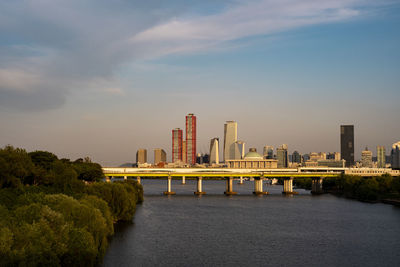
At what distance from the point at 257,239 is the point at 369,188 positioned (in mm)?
88970

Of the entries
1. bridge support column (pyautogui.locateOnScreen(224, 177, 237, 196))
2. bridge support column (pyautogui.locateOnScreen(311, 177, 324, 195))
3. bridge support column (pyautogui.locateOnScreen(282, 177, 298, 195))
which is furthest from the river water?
bridge support column (pyautogui.locateOnScreen(311, 177, 324, 195))

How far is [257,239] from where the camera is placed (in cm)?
6869

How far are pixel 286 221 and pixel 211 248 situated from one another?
31.7m

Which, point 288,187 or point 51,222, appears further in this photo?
point 288,187

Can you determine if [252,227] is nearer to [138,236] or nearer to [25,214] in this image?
[138,236]

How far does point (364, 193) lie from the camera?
145 metres

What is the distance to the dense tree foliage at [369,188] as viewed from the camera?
144 meters

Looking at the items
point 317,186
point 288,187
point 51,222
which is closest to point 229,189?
point 288,187

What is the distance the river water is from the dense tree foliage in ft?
124

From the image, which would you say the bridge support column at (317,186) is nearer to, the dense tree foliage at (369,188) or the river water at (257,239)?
the dense tree foliage at (369,188)

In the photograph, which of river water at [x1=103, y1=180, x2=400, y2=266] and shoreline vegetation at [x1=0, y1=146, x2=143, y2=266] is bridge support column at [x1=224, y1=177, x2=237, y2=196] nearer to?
river water at [x1=103, y1=180, x2=400, y2=266]

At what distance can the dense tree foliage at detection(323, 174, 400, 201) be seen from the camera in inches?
5684

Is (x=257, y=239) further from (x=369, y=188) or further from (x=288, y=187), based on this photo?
(x=288, y=187)

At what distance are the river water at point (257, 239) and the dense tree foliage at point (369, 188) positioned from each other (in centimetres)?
3775
